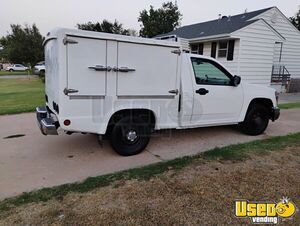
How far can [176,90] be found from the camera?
4402 mm

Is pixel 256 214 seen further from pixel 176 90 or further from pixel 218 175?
pixel 176 90

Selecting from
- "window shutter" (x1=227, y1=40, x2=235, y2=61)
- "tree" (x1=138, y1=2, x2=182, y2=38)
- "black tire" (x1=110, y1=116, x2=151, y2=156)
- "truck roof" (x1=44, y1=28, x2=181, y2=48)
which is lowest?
"black tire" (x1=110, y1=116, x2=151, y2=156)

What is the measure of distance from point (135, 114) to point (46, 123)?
157cm

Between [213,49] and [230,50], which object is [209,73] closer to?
[230,50]

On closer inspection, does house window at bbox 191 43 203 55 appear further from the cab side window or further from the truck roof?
the truck roof

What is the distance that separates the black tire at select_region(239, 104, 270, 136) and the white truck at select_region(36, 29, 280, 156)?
33cm

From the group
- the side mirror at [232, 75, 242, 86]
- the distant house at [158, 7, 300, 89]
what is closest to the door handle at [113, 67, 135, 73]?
the side mirror at [232, 75, 242, 86]

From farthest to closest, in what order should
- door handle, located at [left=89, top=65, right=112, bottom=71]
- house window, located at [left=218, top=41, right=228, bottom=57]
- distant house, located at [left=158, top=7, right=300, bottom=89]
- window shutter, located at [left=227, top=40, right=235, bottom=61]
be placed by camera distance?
house window, located at [left=218, top=41, right=228, bottom=57] → window shutter, located at [left=227, top=40, right=235, bottom=61] → distant house, located at [left=158, top=7, right=300, bottom=89] → door handle, located at [left=89, top=65, right=112, bottom=71]

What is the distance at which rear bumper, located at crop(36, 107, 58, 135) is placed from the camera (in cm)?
383

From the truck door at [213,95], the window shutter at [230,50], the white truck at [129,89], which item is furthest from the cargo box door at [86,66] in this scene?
the window shutter at [230,50]

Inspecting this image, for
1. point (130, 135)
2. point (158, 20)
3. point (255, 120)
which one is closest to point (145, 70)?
point (130, 135)

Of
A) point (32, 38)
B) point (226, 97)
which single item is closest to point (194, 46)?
point (226, 97)

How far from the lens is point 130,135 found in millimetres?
4285

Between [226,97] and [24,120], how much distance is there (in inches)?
229
